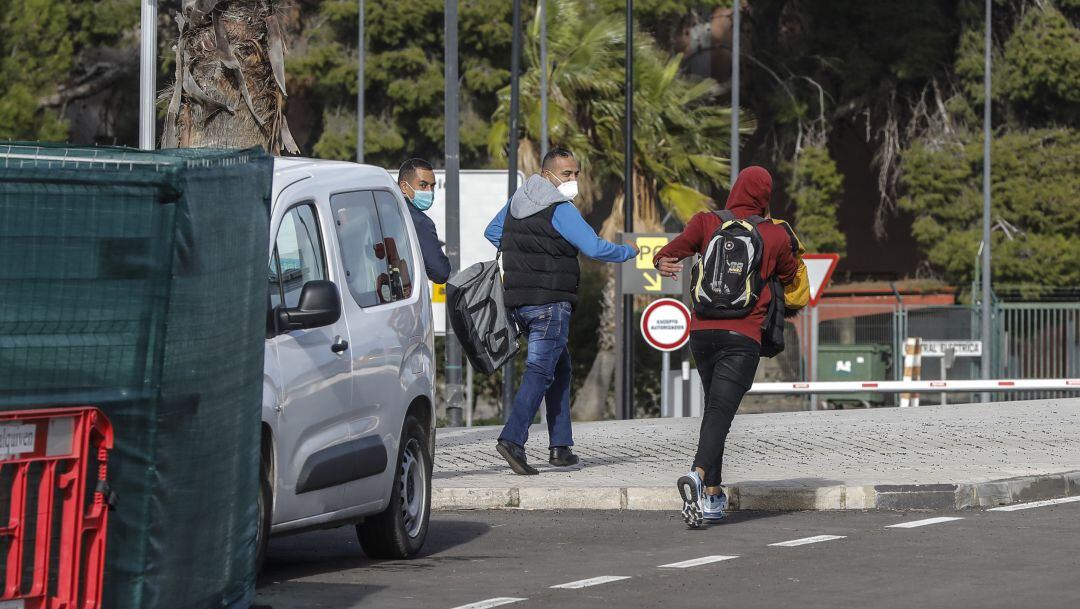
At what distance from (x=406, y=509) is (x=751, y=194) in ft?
8.40

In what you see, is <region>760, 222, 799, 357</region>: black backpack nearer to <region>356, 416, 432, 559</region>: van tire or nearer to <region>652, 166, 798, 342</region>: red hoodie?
<region>652, 166, 798, 342</region>: red hoodie

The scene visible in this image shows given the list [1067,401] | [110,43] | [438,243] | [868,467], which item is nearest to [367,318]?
[438,243]

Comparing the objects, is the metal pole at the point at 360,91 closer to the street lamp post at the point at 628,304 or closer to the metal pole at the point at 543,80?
the metal pole at the point at 543,80

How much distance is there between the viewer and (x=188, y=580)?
621 centimetres

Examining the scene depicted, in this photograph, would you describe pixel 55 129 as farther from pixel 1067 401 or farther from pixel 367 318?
pixel 367 318

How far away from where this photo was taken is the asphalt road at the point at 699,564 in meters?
7.79

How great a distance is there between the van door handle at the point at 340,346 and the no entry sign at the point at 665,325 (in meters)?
13.1

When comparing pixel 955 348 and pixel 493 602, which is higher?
pixel 955 348

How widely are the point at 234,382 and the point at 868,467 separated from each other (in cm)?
713

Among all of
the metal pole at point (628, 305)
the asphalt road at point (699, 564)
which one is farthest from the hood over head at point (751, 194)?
the metal pole at point (628, 305)

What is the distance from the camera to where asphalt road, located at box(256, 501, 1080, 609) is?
7793mm

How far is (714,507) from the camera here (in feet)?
34.0

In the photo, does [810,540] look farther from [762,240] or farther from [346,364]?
[346,364]

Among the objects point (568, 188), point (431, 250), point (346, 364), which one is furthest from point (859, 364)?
point (346, 364)
